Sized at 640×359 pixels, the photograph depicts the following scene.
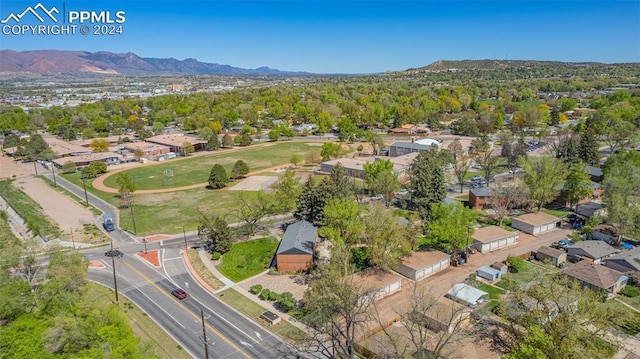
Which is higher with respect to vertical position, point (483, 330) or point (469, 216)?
point (469, 216)

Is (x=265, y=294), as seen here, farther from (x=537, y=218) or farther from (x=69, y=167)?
(x=69, y=167)

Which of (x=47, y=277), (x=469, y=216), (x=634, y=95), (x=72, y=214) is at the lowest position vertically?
(x=72, y=214)

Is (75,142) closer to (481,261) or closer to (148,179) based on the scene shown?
(148,179)

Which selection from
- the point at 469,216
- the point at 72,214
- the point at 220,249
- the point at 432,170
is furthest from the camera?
the point at 72,214

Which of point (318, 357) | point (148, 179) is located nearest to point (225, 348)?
point (318, 357)

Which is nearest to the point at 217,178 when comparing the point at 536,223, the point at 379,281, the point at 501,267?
the point at 379,281

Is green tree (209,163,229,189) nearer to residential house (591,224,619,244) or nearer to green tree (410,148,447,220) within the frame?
green tree (410,148,447,220)

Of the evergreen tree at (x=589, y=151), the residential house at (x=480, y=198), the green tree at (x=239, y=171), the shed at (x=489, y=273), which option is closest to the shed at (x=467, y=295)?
the shed at (x=489, y=273)

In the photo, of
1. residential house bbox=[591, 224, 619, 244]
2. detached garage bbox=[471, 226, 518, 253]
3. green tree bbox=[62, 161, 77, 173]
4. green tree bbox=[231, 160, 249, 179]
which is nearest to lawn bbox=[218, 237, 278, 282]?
detached garage bbox=[471, 226, 518, 253]
